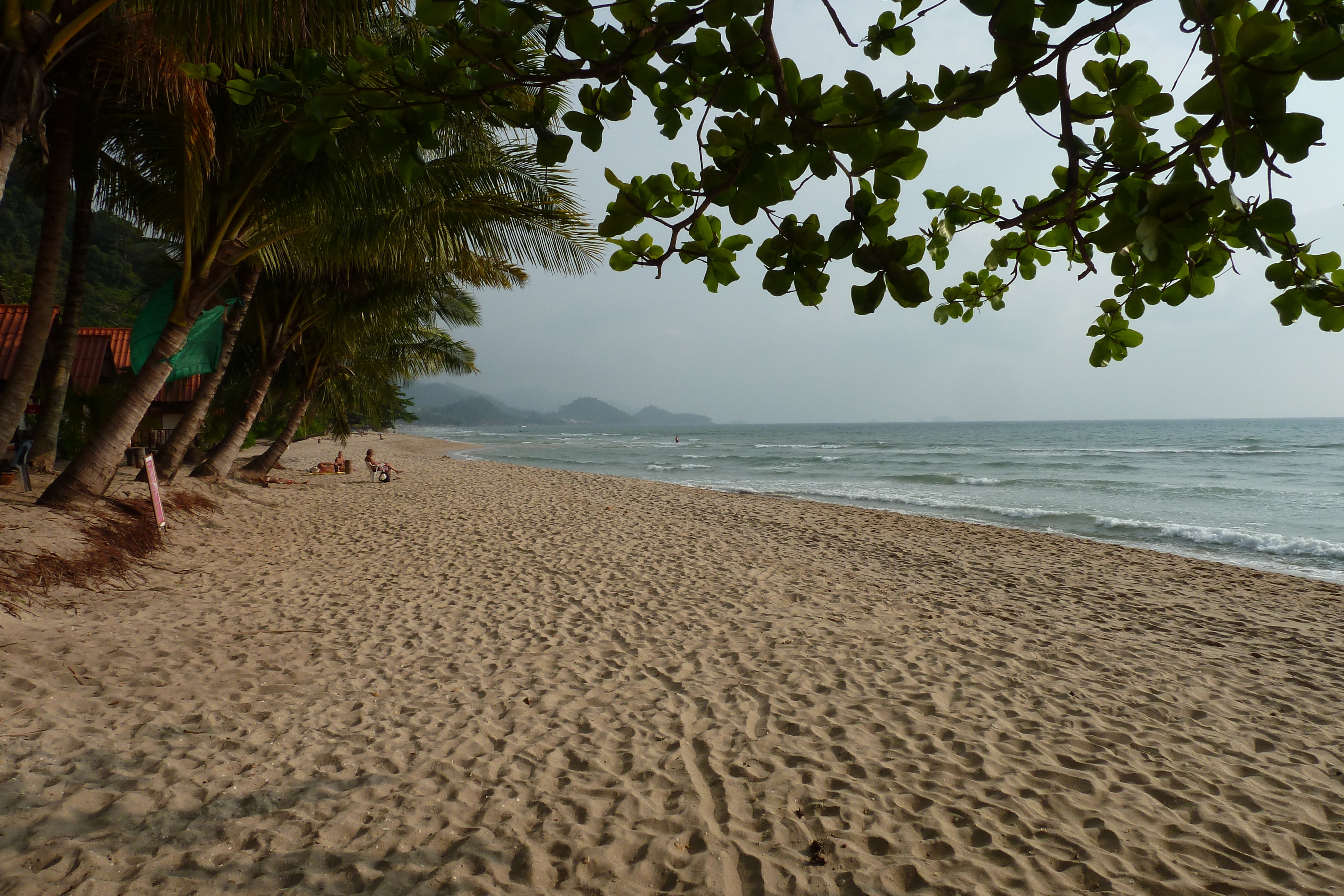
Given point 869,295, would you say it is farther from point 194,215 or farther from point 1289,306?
point 194,215

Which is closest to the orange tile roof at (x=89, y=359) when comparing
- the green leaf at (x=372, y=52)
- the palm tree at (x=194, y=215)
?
the palm tree at (x=194, y=215)

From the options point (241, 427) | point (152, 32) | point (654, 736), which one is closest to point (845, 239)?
point (654, 736)

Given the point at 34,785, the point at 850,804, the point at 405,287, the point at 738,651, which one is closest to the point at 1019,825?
the point at 850,804

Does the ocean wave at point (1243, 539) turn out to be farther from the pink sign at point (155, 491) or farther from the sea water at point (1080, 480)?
the pink sign at point (155, 491)

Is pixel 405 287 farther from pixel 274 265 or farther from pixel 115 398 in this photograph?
pixel 115 398

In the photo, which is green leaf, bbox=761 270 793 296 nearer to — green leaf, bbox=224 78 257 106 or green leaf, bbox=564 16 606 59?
green leaf, bbox=564 16 606 59

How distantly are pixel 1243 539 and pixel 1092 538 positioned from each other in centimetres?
231

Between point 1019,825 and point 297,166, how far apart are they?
24.4ft

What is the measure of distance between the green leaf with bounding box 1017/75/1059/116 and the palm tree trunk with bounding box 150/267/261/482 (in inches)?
→ 377

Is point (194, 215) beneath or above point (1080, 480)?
above

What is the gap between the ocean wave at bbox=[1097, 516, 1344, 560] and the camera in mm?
9984

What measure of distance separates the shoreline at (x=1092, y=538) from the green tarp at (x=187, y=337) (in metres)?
10.4

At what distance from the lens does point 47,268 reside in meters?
6.04

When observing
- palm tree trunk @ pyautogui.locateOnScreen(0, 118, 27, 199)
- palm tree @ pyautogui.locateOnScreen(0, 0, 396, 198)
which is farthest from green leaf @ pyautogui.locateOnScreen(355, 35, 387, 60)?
palm tree trunk @ pyautogui.locateOnScreen(0, 118, 27, 199)
